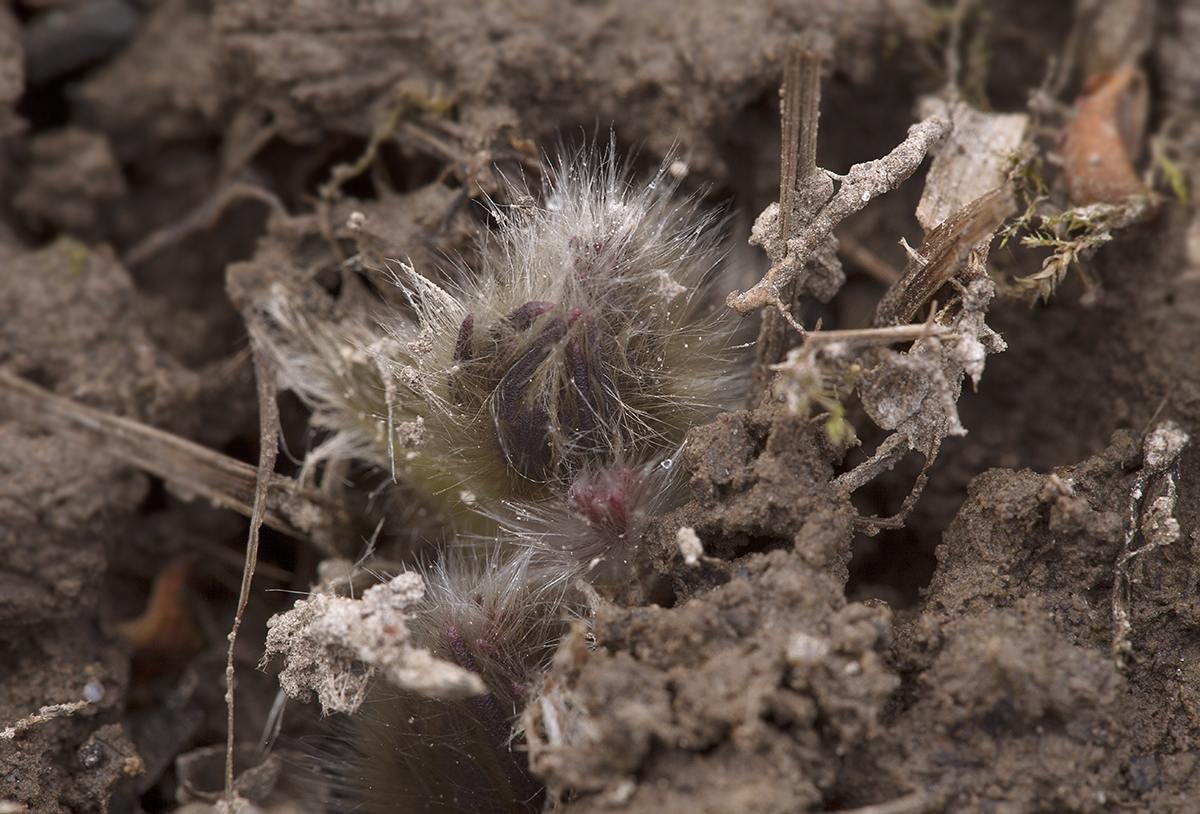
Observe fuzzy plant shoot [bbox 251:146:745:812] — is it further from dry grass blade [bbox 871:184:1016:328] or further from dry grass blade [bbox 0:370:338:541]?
dry grass blade [bbox 871:184:1016:328]

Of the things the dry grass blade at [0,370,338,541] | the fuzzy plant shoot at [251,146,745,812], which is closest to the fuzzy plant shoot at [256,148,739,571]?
the fuzzy plant shoot at [251,146,745,812]

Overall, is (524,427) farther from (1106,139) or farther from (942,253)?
(1106,139)

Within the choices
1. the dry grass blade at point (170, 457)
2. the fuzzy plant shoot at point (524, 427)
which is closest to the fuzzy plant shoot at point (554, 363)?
the fuzzy plant shoot at point (524, 427)

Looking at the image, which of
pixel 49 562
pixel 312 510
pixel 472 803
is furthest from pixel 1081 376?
pixel 49 562

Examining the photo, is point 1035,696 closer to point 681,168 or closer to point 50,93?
point 681,168

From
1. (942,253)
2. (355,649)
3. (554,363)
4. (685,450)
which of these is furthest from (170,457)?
(942,253)

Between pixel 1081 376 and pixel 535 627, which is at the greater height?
pixel 1081 376
